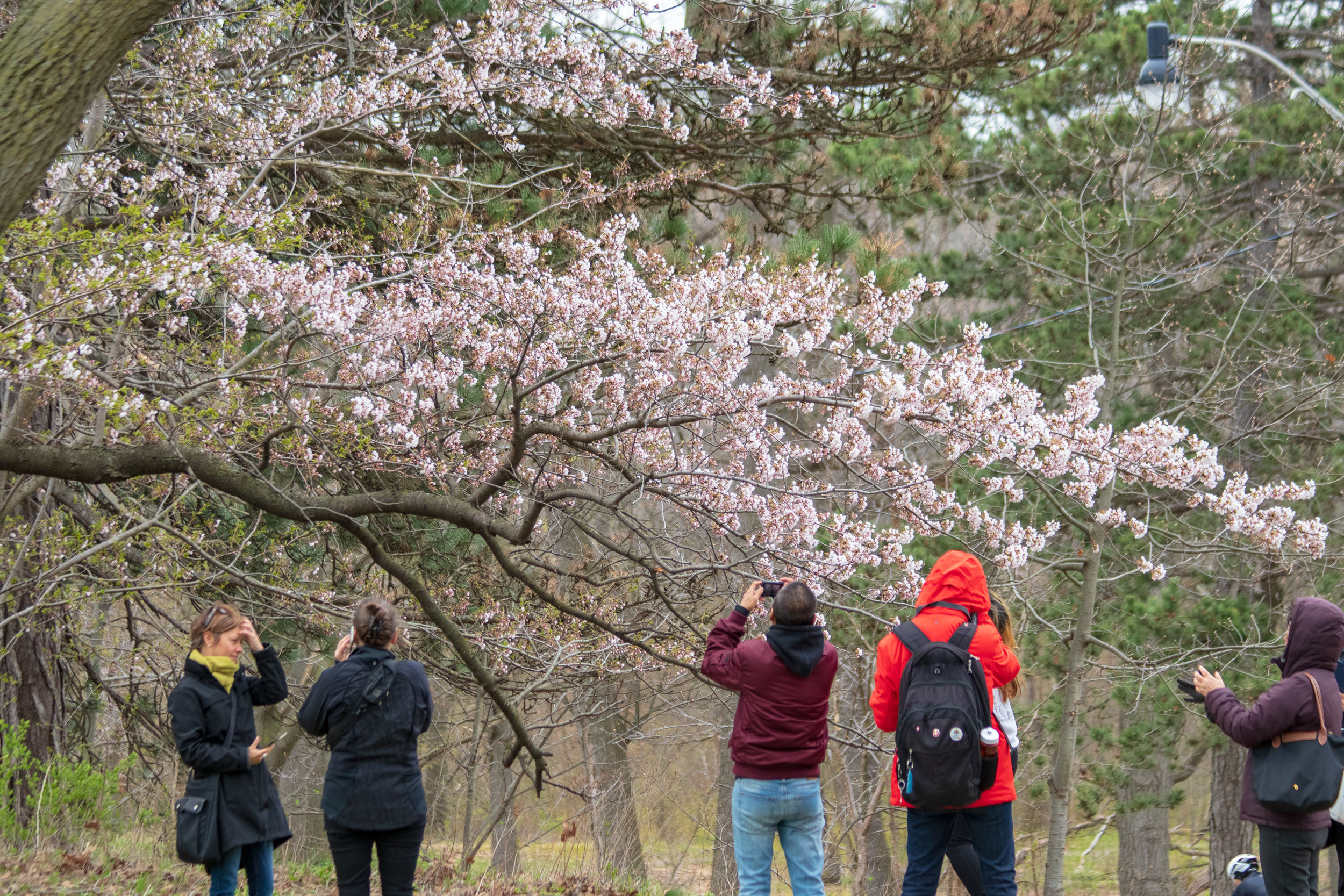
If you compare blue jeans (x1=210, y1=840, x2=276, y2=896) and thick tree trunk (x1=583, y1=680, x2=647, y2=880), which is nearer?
blue jeans (x1=210, y1=840, x2=276, y2=896)

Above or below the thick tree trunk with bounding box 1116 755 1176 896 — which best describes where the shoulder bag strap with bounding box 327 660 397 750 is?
above

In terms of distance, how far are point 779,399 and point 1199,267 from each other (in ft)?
17.7

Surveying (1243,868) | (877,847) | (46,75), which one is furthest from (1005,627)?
(877,847)

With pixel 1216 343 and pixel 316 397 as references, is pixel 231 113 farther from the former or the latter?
pixel 1216 343

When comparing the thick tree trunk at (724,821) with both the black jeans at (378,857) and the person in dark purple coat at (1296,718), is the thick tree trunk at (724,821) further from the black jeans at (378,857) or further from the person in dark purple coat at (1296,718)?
the black jeans at (378,857)

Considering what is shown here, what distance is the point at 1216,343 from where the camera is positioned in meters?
10.0

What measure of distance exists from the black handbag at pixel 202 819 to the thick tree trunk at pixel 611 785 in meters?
5.14

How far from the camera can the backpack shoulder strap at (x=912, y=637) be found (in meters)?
3.49

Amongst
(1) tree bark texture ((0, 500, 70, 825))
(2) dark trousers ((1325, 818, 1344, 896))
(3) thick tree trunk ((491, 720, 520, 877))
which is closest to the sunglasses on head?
(1) tree bark texture ((0, 500, 70, 825))

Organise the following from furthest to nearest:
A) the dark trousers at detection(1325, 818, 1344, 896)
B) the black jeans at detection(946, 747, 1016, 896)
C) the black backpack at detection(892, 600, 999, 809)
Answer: the dark trousers at detection(1325, 818, 1344, 896) < the black jeans at detection(946, 747, 1016, 896) < the black backpack at detection(892, 600, 999, 809)

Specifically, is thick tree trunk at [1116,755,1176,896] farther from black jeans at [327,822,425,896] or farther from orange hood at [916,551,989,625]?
black jeans at [327,822,425,896]

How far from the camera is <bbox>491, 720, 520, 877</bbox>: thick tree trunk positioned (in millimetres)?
7500

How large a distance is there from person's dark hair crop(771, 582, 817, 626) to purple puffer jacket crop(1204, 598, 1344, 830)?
5.04 feet

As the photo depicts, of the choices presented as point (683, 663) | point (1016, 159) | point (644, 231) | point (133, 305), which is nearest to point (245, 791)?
point (133, 305)
